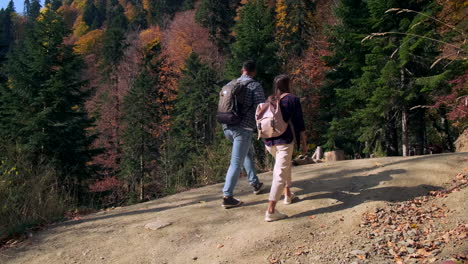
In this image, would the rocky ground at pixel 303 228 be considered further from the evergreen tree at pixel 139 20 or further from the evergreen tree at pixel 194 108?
the evergreen tree at pixel 139 20

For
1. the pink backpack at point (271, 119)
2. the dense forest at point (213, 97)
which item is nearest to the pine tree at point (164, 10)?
the dense forest at point (213, 97)

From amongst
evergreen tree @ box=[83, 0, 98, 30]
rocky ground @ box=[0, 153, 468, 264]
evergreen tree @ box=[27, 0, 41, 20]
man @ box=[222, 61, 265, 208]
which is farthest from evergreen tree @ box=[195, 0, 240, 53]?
evergreen tree @ box=[27, 0, 41, 20]

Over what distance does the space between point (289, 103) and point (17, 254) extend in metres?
3.71

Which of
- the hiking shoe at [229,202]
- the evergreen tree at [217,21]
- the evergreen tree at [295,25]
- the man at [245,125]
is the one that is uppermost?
the evergreen tree at [217,21]

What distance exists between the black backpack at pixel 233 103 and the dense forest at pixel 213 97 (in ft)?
6.46

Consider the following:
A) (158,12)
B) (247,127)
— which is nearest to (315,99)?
(247,127)

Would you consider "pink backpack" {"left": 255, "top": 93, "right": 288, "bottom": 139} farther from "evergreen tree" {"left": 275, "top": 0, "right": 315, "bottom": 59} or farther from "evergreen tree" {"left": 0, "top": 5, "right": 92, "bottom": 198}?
"evergreen tree" {"left": 275, "top": 0, "right": 315, "bottom": 59}

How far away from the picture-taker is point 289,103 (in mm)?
4324

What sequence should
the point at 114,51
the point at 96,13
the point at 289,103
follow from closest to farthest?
the point at 289,103 < the point at 114,51 < the point at 96,13

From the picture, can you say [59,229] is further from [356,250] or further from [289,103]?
[356,250]

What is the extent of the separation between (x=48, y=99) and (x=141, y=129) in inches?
406

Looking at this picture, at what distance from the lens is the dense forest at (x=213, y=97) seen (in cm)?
742

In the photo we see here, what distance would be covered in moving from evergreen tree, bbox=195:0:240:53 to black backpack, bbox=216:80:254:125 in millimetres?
34616

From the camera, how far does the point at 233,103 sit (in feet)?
15.1
